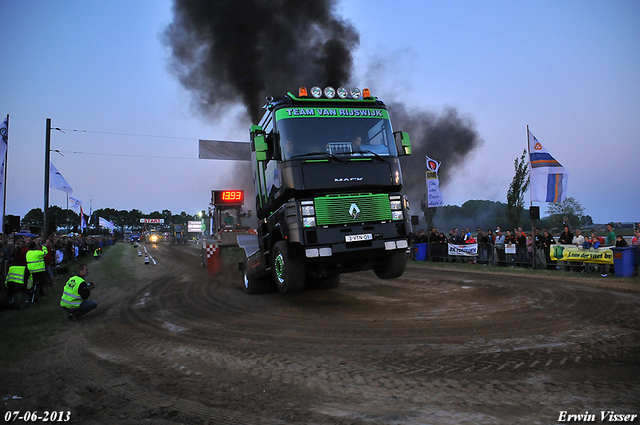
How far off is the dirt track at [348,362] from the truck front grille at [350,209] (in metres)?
1.71

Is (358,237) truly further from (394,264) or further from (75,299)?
(75,299)

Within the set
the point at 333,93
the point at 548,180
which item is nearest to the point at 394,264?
the point at 333,93

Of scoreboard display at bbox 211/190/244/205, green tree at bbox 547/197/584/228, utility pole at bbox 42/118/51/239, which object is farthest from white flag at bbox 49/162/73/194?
green tree at bbox 547/197/584/228

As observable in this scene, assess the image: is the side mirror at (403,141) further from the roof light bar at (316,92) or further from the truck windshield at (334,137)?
the roof light bar at (316,92)

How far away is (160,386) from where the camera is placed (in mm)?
4125

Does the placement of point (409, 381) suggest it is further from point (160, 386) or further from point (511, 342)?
point (160, 386)

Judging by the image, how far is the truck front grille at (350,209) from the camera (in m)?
6.64

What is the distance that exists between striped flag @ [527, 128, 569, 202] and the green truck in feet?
33.9

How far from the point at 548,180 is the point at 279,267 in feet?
41.3

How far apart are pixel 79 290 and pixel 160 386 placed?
472cm

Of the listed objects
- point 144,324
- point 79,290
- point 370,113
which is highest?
point 370,113

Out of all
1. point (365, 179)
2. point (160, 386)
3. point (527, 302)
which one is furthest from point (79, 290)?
point (527, 302)

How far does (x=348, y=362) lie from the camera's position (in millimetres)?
4703

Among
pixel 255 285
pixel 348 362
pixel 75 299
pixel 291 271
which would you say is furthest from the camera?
pixel 255 285
